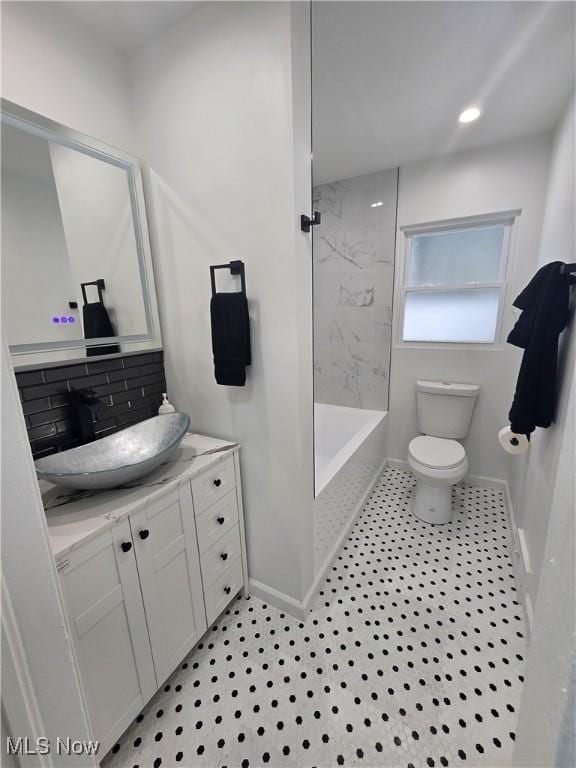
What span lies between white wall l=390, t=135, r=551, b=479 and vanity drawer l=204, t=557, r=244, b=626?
1904 millimetres

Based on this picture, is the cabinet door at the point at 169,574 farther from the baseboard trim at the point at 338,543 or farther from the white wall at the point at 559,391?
the white wall at the point at 559,391

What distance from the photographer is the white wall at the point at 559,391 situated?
1384 millimetres

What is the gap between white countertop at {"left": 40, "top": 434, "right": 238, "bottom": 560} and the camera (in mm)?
931

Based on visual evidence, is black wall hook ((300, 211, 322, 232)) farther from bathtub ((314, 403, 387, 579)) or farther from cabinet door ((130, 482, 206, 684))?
bathtub ((314, 403, 387, 579))

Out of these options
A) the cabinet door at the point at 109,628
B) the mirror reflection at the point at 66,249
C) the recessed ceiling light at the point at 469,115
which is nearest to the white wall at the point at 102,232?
the mirror reflection at the point at 66,249

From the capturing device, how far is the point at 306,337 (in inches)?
53.8

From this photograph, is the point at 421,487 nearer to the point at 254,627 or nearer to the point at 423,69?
the point at 254,627

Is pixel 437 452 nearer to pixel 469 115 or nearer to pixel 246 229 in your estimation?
pixel 246 229

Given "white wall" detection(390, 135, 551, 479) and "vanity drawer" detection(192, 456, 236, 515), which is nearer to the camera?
"vanity drawer" detection(192, 456, 236, 515)

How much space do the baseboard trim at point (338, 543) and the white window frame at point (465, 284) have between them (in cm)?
125

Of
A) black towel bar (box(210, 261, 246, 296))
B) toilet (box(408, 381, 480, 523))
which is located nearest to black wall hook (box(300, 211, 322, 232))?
black towel bar (box(210, 261, 246, 296))

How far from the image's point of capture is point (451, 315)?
2586 millimetres

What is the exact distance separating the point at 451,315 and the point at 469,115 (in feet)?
4.26

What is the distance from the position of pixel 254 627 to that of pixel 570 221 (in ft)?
8.35
